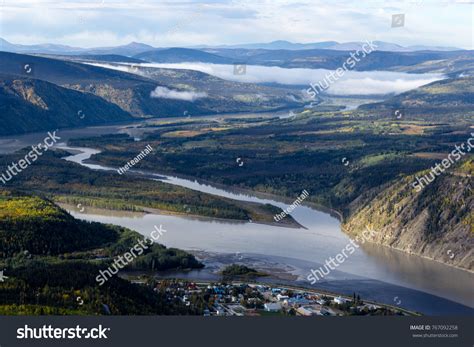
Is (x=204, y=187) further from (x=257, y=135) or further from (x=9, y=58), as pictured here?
(x=9, y=58)

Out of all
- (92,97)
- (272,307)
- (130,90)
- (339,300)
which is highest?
(272,307)

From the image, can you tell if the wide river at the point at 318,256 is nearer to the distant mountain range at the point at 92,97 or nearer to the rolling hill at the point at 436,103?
the distant mountain range at the point at 92,97

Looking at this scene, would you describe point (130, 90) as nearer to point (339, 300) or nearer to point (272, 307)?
point (339, 300)

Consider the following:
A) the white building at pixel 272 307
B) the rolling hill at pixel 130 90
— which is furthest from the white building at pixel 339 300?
the rolling hill at pixel 130 90

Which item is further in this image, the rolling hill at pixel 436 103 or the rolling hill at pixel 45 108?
the rolling hill at pixel 436 103

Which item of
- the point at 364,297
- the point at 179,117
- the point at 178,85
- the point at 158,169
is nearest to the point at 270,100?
the point at 178,85

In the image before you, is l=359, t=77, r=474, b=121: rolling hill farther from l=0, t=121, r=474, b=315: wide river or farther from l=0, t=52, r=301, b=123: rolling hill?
l=0, t=121, r=474, b=315: wide river

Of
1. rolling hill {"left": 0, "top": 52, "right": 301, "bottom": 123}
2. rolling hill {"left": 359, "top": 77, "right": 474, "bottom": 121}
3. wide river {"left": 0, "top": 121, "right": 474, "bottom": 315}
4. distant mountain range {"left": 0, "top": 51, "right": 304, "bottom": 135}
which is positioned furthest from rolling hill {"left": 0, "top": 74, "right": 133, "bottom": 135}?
→ wide river {"left": 0, "top": 121, "right": 474, "bottom": 315}

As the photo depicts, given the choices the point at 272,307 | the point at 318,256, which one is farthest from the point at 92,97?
the point at 272,307

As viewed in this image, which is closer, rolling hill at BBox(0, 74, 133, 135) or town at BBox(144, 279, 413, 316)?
town at BBox(144, 279, 413, 316)
